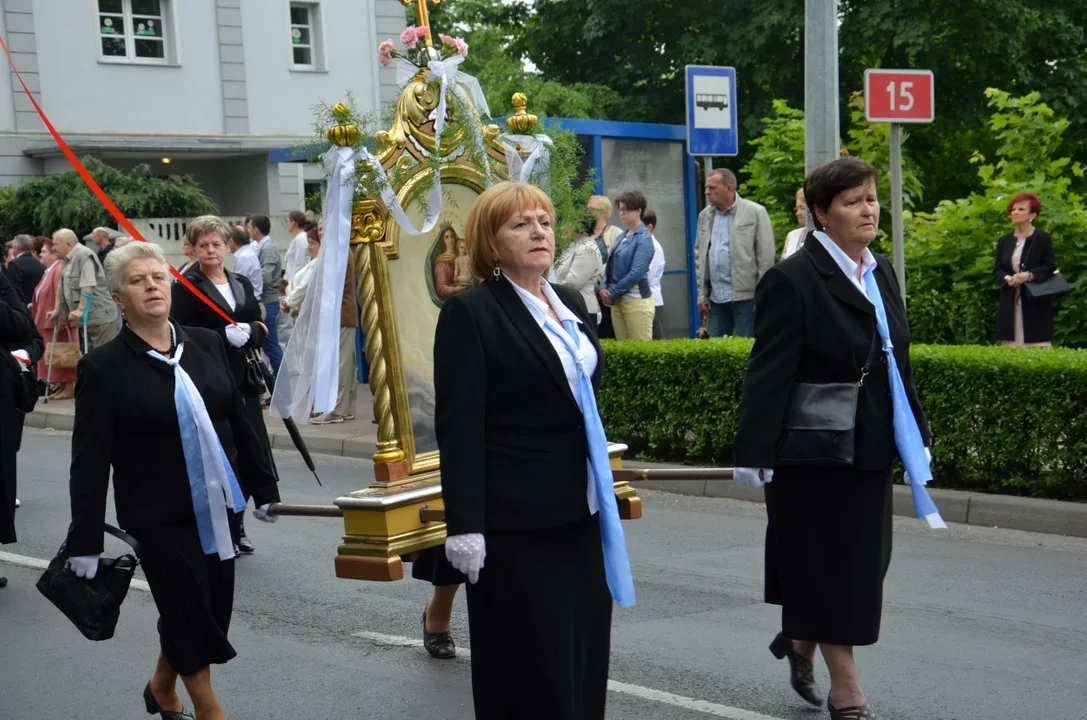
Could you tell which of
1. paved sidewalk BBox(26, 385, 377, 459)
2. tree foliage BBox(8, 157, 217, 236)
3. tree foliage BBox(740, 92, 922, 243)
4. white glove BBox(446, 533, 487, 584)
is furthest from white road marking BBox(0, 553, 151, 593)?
tree foliage BBox(8, 157, 217, 236)

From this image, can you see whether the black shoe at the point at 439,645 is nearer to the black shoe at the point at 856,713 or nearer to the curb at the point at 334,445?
the black shoe at the point at 856,713

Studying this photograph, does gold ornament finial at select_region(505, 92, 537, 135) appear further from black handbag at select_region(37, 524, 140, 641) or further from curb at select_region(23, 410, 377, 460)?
curb at select_region(23, 410, 377, 460)

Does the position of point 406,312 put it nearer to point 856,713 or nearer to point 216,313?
point 856,713

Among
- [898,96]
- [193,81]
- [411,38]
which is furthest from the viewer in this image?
[193,81]

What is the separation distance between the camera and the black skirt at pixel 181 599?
181 inches

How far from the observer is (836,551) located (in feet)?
14.7

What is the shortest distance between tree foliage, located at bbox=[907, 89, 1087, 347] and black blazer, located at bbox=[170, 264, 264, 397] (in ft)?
23.1

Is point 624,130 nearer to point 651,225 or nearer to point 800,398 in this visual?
point 651,225

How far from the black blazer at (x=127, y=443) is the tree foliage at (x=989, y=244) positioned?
939 centimetres

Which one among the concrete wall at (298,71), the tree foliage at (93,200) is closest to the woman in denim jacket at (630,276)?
the tree foliage at (93,200)

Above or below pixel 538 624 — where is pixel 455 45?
above

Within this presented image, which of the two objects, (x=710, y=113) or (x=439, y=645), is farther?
(x=710, y=113)

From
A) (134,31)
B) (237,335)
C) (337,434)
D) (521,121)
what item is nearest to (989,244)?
(337,434)

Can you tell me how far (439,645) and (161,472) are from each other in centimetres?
162
